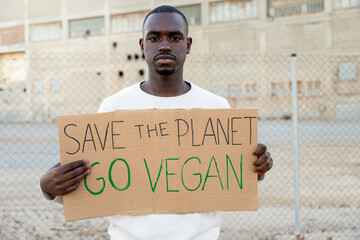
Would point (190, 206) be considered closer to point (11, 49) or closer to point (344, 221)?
point (344, 221)

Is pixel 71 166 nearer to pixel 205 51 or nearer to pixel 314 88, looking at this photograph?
pixel 314 88

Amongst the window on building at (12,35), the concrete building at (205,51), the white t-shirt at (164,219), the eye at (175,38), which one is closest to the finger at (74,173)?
the white t-shirt at (164,219)

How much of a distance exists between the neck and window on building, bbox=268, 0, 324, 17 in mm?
23598

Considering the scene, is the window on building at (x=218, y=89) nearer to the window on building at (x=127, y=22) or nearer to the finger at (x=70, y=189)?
the window on building at (x=127, y=22)

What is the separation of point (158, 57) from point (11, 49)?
100ft

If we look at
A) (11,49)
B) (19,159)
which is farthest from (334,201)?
(11,49)

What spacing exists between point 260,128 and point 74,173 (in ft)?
58.6

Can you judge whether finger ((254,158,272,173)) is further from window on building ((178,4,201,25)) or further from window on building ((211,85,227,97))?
window on building ((178,4,201,25))

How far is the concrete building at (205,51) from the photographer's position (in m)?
21.6

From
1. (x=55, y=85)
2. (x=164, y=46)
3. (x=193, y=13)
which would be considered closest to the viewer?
(x=164, y=46)

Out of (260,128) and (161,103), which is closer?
(161,103)

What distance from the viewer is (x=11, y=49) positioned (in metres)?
28.7

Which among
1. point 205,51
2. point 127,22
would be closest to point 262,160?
point 205,51

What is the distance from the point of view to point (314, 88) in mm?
21328
